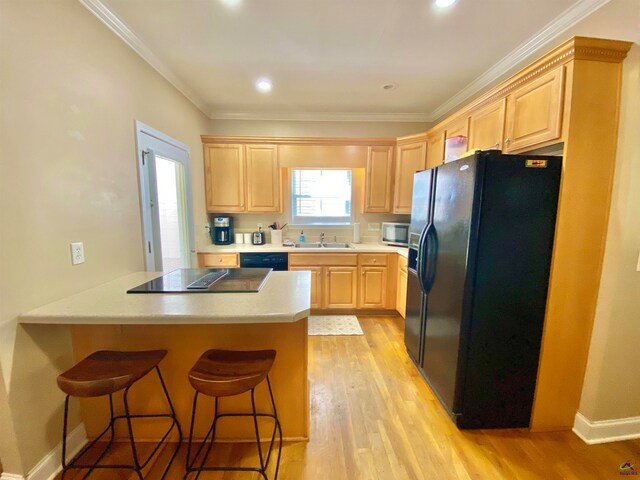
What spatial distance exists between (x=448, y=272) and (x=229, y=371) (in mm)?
1470

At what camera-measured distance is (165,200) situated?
2.42 m

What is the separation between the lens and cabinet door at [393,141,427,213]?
10.7 ft

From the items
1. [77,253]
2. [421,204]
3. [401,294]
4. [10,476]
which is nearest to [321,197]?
[401,294]

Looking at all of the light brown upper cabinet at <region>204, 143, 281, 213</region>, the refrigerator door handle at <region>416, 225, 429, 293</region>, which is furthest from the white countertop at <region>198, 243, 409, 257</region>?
the refrigerator door handle at <region>416, 225, 429, 293</region>

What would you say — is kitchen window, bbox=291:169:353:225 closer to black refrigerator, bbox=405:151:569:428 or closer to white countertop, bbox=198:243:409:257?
white countertop, bbox=198:243:409:257

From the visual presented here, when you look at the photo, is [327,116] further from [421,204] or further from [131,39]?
[131,39]

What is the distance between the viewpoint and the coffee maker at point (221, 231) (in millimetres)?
3473

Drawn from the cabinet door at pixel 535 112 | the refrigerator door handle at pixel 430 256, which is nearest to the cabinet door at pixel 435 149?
the cabinet door at pixel 535 112

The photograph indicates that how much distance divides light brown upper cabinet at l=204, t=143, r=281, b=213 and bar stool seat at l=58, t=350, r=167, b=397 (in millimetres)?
2310

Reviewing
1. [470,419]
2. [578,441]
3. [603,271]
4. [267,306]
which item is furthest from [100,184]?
[578,441]

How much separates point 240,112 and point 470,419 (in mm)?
3865

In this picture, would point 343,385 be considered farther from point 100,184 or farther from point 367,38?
point 367,38

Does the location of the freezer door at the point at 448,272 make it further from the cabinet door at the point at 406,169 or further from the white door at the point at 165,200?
the white door at the point at 165,200

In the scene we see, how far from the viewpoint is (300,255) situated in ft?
10.6
